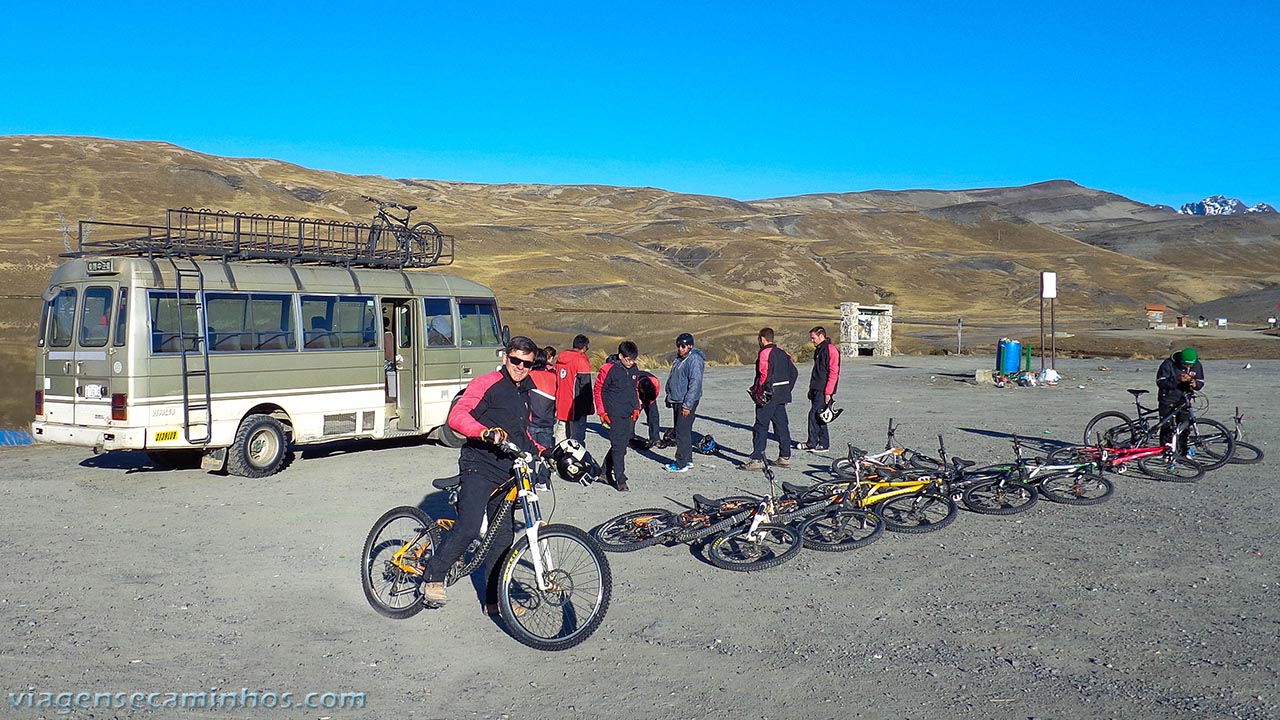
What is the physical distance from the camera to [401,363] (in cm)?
1375

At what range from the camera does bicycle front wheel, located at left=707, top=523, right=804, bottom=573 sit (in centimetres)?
745

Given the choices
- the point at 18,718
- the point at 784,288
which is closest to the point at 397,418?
the point at 18,718

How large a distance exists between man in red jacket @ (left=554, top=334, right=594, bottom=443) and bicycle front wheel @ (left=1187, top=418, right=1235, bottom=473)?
7195mm

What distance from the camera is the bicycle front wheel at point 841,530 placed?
8.00 meters

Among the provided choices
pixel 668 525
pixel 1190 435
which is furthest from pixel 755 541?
pixel 1190 435

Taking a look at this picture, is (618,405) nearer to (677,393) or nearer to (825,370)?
(677,393)

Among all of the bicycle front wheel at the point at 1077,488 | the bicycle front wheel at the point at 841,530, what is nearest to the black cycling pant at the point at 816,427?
the bicycle front wheel at the point at 1077,488

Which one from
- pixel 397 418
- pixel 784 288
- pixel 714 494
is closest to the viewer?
pixel 714 494

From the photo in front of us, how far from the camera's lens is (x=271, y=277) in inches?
476

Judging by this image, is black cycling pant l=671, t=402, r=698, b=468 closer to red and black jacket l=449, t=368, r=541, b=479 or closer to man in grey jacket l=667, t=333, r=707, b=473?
man in grey jacket l=667, t=333, r=707, b=473

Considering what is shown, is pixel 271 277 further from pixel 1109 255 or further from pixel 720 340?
pixel 1109 255

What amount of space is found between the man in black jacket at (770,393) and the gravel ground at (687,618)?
1299mm

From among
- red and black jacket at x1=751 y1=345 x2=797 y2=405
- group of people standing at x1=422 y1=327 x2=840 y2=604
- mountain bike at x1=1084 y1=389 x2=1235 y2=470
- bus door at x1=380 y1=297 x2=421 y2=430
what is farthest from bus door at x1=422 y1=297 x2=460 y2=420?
mountain bike at x1=1084 y1=389 x2=1235 y2=470

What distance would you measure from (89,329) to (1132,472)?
11982mm
